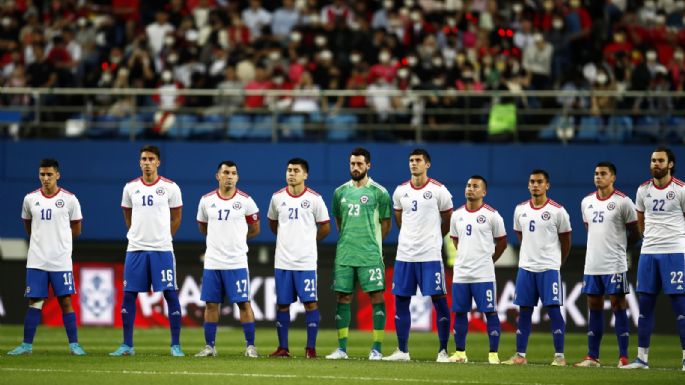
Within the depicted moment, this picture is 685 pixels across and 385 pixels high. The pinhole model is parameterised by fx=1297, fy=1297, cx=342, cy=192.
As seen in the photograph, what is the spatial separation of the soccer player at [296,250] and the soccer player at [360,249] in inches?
11.5

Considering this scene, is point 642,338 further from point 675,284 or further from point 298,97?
point 298,97

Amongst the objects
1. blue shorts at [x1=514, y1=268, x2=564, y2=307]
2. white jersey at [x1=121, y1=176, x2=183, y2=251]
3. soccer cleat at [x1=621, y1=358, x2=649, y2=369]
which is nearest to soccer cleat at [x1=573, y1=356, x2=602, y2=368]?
soccer cleat at [x1=621, y1=358, x2=649, y2=369]

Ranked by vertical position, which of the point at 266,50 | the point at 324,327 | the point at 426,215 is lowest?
the point at 324,327

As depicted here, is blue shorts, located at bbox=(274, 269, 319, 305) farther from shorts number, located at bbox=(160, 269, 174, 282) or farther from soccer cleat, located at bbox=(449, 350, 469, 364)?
soccer cleat, located at bbox=(449, 350, 469, 364)

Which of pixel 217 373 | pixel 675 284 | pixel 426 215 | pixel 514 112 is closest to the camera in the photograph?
pixel 217 373

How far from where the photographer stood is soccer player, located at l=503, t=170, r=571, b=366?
51.3ft

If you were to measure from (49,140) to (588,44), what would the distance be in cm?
1056

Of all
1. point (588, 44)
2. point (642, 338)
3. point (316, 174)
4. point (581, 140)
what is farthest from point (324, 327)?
point (642, 338)

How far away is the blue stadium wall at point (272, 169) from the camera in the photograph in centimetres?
2339

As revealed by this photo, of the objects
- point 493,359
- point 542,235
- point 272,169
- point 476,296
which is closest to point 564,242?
point 542,235

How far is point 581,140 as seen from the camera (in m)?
23.6

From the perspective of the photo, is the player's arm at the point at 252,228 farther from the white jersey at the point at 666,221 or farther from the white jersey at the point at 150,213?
the white jersey at the point at 666,221

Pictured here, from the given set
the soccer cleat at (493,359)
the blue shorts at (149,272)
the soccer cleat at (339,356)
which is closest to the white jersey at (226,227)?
the blue shorts at (149,272)

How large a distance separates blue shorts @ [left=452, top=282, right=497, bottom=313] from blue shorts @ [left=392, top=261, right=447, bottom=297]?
216 mm
